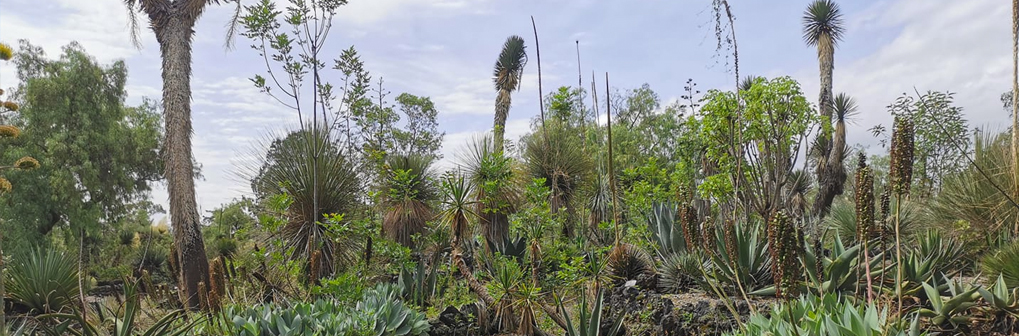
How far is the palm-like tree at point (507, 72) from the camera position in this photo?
24.1 meters

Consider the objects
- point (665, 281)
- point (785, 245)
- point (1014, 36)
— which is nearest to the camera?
point (785, 245)

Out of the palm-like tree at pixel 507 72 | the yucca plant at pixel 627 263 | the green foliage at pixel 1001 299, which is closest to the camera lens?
the green foliage at pixel 1001 299

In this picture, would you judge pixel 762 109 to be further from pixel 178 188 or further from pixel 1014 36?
pixel 178 188

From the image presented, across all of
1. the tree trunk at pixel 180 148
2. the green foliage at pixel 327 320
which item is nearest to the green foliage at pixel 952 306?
the green foliage at pixel 327 320

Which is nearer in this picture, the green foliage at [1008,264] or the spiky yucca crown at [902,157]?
the spiky yucca crown at [902,157]

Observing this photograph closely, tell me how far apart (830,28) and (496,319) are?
66.7 ft

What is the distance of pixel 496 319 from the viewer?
7262 mm

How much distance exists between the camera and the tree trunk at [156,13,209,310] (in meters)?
12.8

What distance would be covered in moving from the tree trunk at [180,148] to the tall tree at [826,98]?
61.3 ft

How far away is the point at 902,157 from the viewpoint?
9.37 ft

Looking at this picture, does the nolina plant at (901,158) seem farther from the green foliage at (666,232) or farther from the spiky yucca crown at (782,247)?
the green foliage at (666,232)

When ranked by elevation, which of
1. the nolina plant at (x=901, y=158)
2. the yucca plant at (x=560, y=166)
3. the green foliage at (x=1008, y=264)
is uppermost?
the yucca plant at (x=560, y=166)

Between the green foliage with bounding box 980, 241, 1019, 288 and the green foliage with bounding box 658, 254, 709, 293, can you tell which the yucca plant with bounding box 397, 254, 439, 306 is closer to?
the green foliage with bounding box 658, 254, 709, 293

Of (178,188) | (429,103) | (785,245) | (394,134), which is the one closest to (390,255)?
(785,245)
